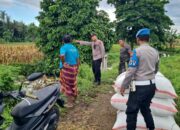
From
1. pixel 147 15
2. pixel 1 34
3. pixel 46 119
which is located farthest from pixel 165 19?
pixel 46 119

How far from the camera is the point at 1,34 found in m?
62.9

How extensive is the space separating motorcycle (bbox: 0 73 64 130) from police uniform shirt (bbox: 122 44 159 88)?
3.93 ft

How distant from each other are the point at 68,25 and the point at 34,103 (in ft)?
56.3

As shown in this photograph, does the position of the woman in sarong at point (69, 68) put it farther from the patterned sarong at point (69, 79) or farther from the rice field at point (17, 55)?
the rice field at point (17, 55)

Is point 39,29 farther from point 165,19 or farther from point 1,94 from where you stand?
point 165,19

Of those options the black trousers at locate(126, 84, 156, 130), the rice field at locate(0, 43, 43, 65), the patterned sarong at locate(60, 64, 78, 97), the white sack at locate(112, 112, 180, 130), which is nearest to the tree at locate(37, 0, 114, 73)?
the rice field at locate(0, 43, 43, 65)

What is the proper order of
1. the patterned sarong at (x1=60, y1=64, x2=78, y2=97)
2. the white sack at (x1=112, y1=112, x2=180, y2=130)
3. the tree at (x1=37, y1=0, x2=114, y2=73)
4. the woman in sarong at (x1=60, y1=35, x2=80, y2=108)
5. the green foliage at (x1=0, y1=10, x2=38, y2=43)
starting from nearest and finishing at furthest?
the white sack at (x1=112, y1=112, x2=180, y2=130)
the woman in sarong at (x1=60, y1=35, x2=80, y2=108)
the patterned sarong at (x1=60, y1=64, x2=78, y2=97)
the tree at (x1=37, y1=0, x2=114, y2=73)
the green foliage at (x1=0, y1=10, x2=38, y2=43)

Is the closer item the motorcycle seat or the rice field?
the motorcycle seat

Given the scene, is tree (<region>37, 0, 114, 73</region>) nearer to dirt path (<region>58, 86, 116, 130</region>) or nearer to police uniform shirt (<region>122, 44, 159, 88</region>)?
dirt path (<region>58, 86, 116, 130</region>)

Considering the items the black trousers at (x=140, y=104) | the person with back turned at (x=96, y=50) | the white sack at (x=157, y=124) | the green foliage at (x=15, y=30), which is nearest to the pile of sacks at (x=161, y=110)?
the white sack at (x=157, y=124)

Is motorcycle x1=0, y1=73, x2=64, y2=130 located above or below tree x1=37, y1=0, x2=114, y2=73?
below

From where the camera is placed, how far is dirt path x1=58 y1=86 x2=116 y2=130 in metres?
6.99

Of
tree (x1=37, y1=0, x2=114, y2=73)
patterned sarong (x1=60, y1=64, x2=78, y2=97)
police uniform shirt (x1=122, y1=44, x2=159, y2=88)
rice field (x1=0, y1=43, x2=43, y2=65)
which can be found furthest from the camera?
rice field (x1=0, y1=43, x2=43, y2=65)

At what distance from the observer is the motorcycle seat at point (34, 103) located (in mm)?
4133
